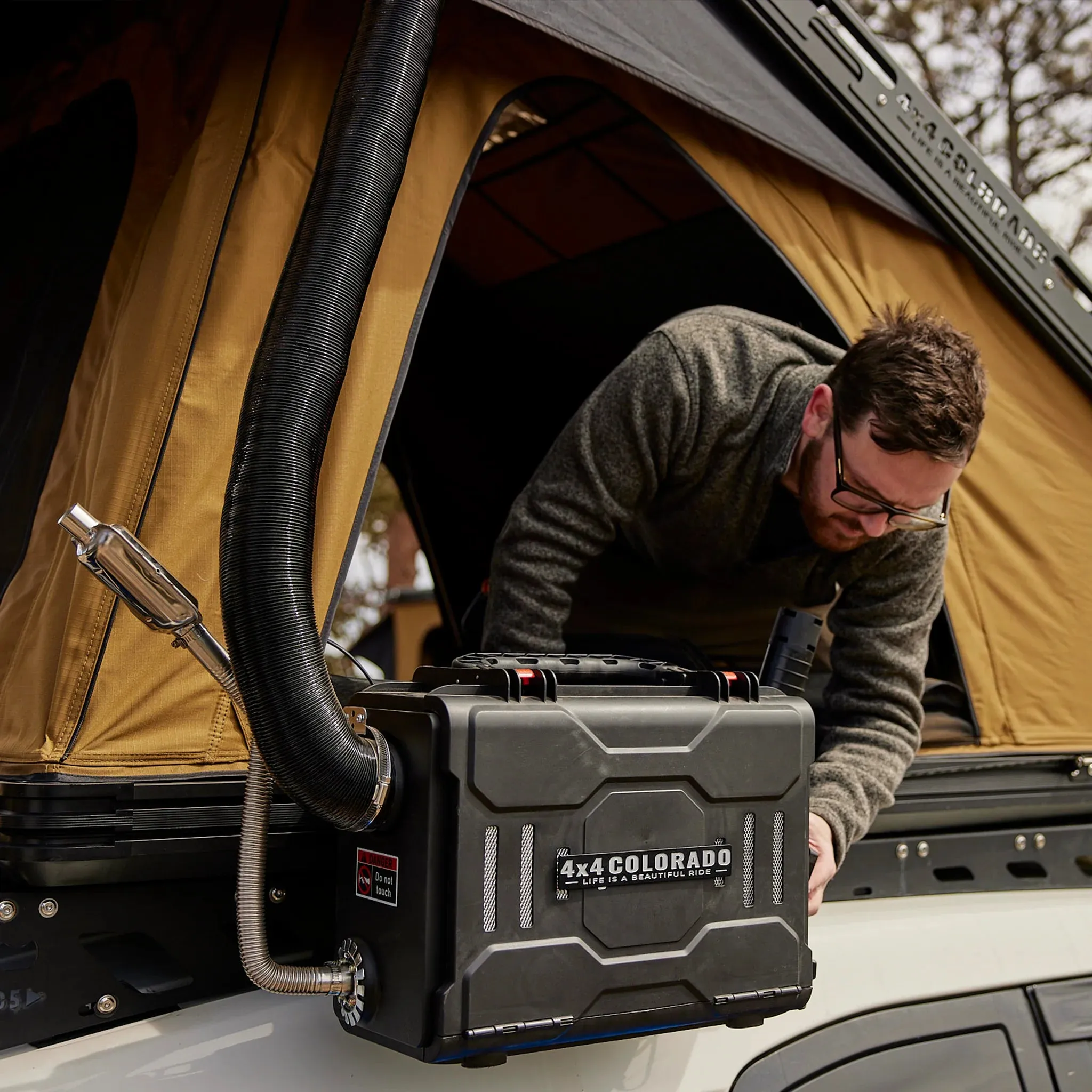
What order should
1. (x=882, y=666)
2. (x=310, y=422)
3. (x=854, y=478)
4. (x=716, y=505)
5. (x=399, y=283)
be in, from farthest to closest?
(x=716, y=505), (x=882, y=666), (x=854, y=478), (x=399, y=283), (x=310, y=422)

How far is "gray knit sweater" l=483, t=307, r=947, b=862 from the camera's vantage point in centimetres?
193

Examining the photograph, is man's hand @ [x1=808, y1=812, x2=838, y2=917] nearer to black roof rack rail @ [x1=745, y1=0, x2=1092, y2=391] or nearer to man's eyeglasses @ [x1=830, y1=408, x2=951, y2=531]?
man's eyeglasses @ [x1=830, y1=408, x2=951, y2=531]

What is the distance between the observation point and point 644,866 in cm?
120

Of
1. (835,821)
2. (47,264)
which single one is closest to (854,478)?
(835,821)

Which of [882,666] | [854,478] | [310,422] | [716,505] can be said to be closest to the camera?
[310,422]

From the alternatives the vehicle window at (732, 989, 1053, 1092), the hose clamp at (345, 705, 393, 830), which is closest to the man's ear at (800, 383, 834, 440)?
the vehicle window at (732, 989, 1053, 1092)

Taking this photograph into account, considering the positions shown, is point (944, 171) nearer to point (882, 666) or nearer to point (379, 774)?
point (882, 666)

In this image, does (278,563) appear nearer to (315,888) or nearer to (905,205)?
(315,888)

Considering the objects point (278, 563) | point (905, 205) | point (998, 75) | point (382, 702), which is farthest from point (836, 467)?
point (998, 75)

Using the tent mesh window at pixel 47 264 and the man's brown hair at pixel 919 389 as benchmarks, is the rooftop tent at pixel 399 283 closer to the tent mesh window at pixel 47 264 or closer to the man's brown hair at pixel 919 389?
the tent mesh window at pixel 47 264

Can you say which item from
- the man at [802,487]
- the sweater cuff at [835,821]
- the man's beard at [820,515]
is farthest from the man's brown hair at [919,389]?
the sweater cuff at [835,821]

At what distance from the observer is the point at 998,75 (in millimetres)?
8023

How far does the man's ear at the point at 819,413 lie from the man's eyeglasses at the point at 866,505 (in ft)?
0.11

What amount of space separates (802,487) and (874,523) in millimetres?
177
